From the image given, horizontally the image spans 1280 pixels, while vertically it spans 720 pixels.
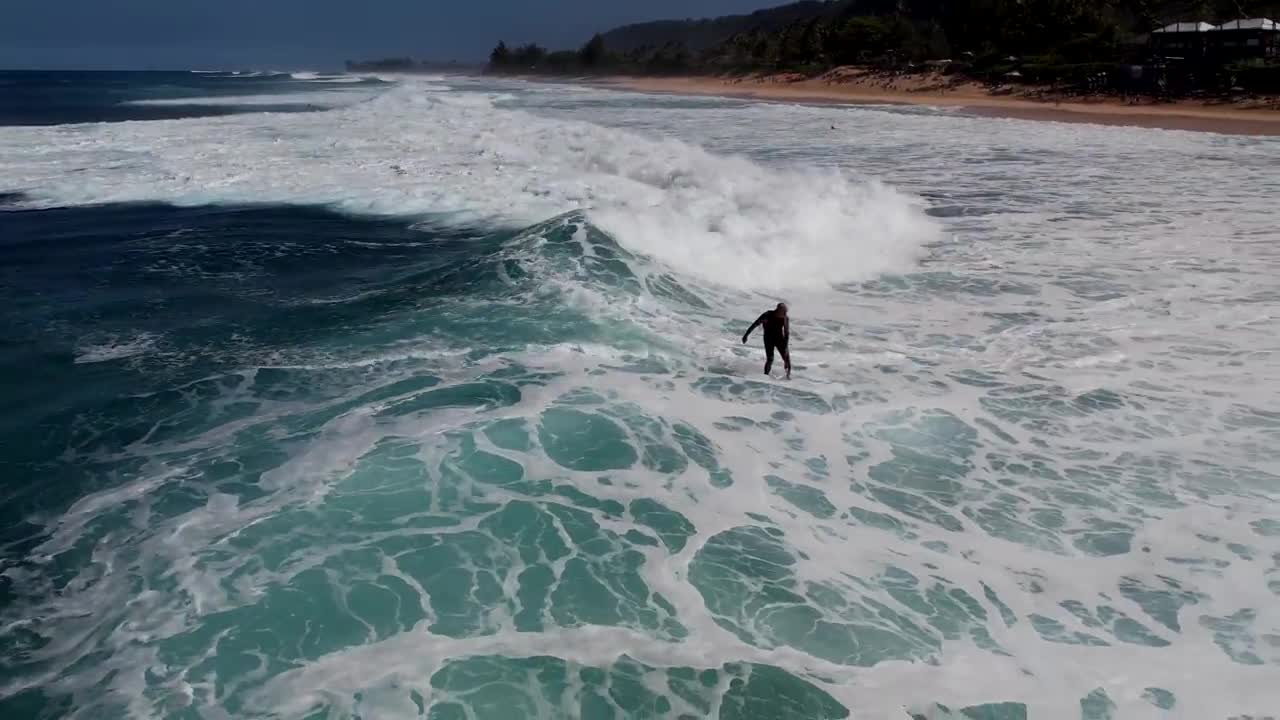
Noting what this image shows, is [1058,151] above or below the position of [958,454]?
above

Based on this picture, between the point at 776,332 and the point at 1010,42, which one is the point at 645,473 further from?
the point at 1010,42

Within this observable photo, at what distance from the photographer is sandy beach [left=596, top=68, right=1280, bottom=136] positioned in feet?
140

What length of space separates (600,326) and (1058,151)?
27.1 metres

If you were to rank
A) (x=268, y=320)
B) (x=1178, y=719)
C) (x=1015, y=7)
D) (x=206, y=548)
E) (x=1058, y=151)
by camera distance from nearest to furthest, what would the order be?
(x=1178, y=719) → (x=206, y=548) → (x=268, y=320) → (x=1058, y=151) → (x=1015, y=7)

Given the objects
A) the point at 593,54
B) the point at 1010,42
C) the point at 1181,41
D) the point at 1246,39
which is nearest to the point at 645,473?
the point at 1246,39

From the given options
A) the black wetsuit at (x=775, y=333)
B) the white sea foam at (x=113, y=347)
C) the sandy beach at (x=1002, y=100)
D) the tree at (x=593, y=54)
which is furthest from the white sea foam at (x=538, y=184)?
the tree at (x=593, y=54)

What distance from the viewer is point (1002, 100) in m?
59.6

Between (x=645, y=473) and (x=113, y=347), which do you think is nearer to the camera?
(x=645, y=473)

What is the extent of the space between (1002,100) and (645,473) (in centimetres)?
6011

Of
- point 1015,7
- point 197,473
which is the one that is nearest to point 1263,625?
point 197,473

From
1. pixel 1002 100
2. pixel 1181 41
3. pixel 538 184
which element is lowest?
pixel 538 184

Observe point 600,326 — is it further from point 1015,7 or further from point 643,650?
point 1015,7

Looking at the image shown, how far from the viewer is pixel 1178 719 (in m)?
5.25

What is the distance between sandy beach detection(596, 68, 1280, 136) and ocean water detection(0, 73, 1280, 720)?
29807mm
